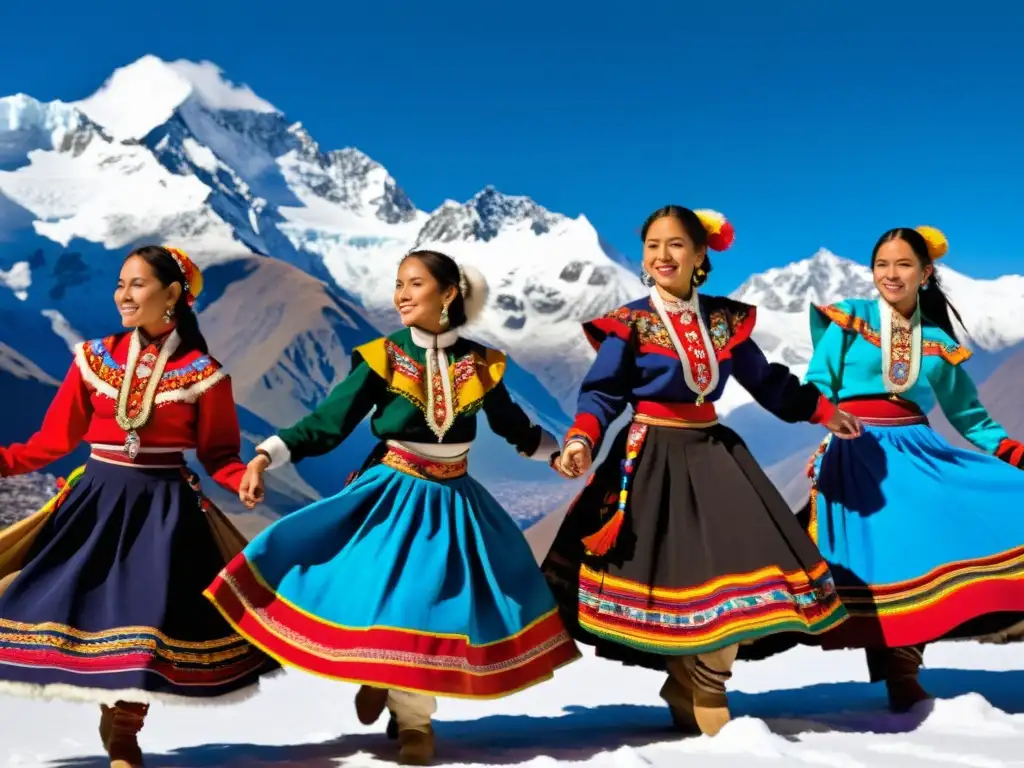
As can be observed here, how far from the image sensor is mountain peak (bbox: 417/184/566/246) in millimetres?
120562

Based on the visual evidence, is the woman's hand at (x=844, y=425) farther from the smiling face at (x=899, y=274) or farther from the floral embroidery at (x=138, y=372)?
the floral embroidery at (x=138, y=372)

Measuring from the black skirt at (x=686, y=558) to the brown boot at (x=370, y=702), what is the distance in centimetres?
69

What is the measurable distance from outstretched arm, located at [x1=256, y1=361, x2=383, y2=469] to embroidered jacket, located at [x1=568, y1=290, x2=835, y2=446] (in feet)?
2.20

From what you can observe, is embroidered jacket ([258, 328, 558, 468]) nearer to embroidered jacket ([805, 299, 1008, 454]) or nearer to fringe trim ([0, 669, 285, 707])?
fringe trim ([0, 669, 285, 707])

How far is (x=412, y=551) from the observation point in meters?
3.13

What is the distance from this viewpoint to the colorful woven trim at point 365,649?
9.64 feet

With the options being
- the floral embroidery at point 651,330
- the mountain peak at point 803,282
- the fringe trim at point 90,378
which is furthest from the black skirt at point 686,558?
the mountain peak at point 803,282

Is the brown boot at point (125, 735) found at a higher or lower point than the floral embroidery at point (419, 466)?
lower

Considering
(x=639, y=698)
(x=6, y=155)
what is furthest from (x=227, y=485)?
(x=6, y=155)

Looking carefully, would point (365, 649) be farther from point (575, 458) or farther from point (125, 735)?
point (575, 458)


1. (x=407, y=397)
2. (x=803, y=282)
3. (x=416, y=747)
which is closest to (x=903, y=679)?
(x=416, y=747)

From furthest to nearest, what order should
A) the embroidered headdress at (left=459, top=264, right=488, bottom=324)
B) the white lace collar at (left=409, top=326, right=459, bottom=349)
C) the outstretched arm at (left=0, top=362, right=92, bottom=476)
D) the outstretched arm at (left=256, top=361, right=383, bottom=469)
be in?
the embroidered headdress at (left=459, top=264, right=488, bottom=324), the white lace collar at (left=409, top=326, right=459, bottom=349), the outstretched arm at (left=0, top=362, right=92, bottom=476), the outstretched arm at (left=256, top=361, right=383, bottom=469)

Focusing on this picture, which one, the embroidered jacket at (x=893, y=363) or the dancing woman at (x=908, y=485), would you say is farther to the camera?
the embroidered jacket at (x=893, y=363)

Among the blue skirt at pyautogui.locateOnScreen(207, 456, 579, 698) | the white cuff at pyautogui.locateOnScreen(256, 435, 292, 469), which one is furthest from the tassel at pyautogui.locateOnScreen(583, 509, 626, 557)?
the white cuff at pyautogui.locateOnScreen(256, 435, 292, 469)
